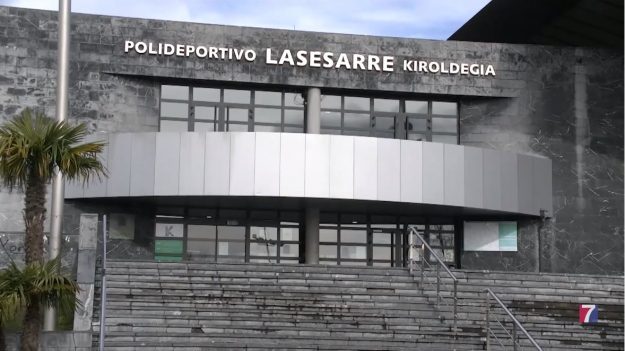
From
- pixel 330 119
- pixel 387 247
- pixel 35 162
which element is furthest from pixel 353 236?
pixel 35 162

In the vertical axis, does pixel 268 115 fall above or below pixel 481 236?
above

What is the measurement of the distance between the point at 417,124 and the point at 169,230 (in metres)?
8.17

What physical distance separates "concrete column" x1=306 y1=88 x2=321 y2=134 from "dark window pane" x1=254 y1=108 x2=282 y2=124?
3.32ft

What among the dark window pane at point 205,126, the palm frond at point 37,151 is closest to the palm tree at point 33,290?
the palm frond at point 37,151

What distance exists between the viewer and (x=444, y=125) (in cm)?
2906

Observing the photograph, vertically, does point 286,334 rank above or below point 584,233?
below

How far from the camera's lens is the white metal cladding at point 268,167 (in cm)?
2486

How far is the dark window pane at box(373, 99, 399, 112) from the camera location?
28844 millimetres

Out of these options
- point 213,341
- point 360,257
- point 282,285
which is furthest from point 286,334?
point 360,257

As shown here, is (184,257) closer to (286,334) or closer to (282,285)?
(282,285)

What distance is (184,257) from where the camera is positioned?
27469 mm

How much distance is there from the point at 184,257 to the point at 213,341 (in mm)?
10479

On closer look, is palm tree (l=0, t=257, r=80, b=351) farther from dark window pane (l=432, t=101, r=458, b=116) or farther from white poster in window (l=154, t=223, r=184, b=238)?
dark window pane (l=432, t=101, r=458, b=116)

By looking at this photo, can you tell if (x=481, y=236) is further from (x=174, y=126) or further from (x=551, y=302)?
(x=174, y=126)
